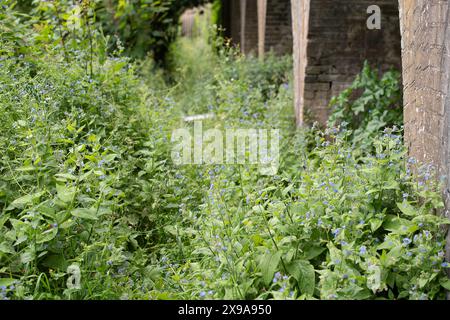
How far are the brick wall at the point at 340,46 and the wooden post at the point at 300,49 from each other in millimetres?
73

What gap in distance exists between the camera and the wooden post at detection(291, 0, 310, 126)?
20.5 ft

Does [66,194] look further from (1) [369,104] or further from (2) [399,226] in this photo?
(1) [369,104]

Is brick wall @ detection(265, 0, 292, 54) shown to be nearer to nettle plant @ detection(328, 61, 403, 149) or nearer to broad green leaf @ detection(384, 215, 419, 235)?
nettle plant @ detection(328, 61, 403, 149)

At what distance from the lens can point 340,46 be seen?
618 centimetres

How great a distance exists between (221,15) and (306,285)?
484 inches

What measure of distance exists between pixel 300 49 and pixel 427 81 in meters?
3.43

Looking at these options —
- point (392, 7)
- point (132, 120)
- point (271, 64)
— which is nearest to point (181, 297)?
point (132, 120)

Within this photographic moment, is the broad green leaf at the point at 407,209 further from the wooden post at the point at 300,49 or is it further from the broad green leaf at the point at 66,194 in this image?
the wooden post at the point at 300,49

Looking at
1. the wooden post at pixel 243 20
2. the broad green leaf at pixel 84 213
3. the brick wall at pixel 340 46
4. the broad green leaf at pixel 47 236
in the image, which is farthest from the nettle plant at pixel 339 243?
the wooden post at pixel 243 20

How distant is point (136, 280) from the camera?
330 centimetres

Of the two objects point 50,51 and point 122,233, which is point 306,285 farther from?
point 50,51

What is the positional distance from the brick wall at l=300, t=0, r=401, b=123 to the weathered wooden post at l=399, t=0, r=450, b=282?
2368mm

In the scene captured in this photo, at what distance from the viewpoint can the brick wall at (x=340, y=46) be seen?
605 cm

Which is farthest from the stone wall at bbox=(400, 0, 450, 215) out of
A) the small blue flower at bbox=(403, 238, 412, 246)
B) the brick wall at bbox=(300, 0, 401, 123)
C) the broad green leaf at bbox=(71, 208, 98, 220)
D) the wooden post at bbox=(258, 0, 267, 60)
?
the wooden post at bbox=(258, 0, 267, 60)
